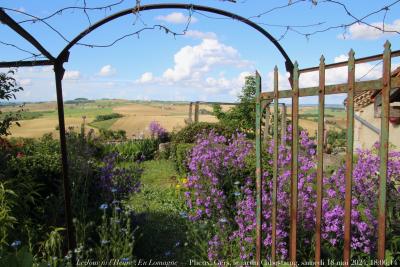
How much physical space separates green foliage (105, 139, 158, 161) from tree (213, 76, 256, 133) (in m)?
2.58

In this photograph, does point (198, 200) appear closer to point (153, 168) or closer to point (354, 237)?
point (354, 237)

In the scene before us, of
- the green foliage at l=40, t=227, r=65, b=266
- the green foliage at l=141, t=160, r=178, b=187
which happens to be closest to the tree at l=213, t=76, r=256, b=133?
the green foliage at l=141, t=160, r=178, b=187

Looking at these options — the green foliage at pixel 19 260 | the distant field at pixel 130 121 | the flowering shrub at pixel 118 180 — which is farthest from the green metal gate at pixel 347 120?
the flowering shrub at pixel 118 180

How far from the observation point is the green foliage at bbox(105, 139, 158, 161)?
43.8ft

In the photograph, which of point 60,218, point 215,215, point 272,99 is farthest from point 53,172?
point 272,99

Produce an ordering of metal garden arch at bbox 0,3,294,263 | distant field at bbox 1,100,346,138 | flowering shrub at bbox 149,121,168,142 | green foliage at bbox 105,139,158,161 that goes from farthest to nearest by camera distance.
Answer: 1. flowering shrub at bbox 149,121,168,142
2. green foliage at bbox 105,139,158,161
3. distant field at bbox 1,100,346,138
4. metal garden arch at bbox 0,3,294,263

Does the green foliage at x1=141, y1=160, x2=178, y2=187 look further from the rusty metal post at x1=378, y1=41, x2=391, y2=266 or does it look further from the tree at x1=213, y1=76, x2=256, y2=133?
the rusty metal post at x1=378, y1=41, x2=391, y2=266

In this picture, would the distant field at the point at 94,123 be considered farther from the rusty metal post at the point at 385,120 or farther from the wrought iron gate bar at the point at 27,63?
the rusty metal post at the point at 385,120

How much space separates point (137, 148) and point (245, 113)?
3930mm

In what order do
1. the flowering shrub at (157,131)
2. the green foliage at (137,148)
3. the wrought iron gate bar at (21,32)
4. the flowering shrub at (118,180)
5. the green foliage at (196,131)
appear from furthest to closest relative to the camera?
the flowering shrub at (157,131) → the green foliage at (137,148) → the green foliage at (196,131) → the flowering shrub at (118,180) → the wrought iron gate bar at (21,32)

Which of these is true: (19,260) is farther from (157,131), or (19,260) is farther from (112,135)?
(112,135)

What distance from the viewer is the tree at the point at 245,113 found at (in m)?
14.3

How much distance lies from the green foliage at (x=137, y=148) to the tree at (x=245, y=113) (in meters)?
2.58

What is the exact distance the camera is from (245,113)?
573 inches
